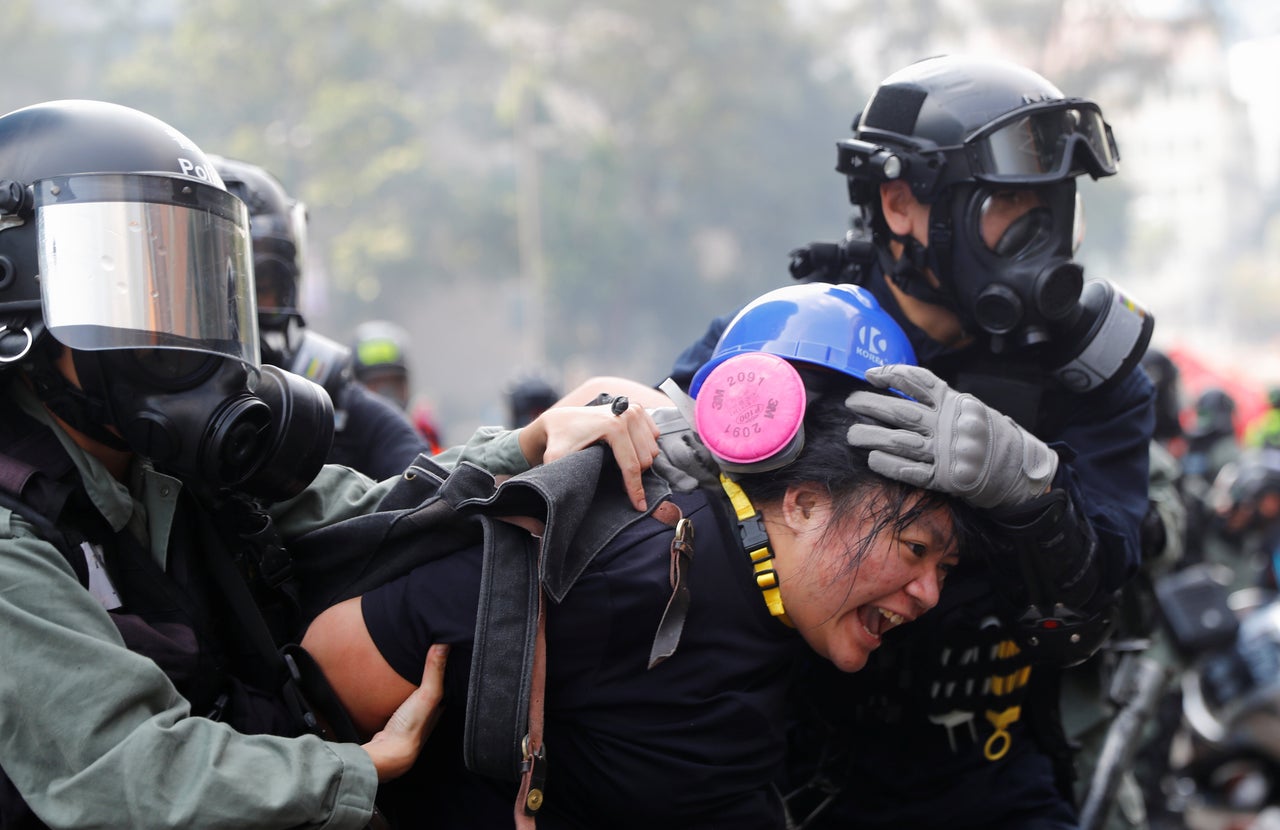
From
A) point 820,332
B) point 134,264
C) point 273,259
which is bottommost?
point 273,259

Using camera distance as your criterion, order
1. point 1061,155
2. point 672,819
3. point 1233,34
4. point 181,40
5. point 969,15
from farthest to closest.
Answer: point 1233,34, point 969,15, point 181,40, point 1061,155, point 672,819

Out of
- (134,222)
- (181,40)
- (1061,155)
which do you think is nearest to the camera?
(134,222)

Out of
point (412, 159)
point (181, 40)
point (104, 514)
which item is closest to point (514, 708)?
point (104, 514)

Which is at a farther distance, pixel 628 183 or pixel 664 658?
pixel 628 183

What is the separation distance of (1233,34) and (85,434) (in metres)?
65.2

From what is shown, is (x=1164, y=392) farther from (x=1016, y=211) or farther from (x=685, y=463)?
(x=685, y=463)

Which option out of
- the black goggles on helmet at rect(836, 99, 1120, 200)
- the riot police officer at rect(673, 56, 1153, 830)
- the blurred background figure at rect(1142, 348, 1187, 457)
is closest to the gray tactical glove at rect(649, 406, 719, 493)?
the riot police officer at rect(673, 56, 1153, 830)

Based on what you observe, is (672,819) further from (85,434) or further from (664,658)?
(85,434)

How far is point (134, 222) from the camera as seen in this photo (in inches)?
73.8

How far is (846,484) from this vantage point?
2.07m

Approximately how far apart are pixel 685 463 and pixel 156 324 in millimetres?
960

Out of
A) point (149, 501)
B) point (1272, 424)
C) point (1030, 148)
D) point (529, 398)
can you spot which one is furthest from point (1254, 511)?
point (149, 501)

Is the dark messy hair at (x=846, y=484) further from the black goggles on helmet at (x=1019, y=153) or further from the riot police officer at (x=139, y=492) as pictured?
the black goggles on helmet at (x=1019, y=153)

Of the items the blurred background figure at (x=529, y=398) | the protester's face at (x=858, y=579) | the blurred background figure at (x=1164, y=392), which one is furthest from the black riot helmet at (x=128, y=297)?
the blurred background figure at (x=1164, y=392)
